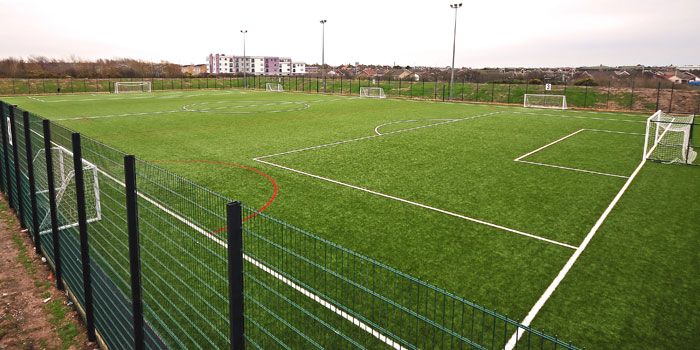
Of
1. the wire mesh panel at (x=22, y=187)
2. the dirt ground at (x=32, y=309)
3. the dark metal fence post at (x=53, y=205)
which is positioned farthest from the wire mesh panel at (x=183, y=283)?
the wire mesh panel at (x=22, y=187)

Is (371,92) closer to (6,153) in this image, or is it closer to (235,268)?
(6,153)

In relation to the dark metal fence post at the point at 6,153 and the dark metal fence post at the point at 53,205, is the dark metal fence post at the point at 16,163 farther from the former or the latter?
the dark metal fence post at the point at 53,205

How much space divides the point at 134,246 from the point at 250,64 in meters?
177

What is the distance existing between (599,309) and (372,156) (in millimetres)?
11359

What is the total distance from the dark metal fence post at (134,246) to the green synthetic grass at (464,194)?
1.65 metres

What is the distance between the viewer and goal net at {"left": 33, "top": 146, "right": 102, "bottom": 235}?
811cm

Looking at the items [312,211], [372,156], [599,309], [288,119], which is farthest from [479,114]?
[599,309]

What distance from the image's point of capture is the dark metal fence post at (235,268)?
2826 mm

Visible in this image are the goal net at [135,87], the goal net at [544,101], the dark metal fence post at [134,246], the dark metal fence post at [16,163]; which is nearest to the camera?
the dark metal fence post at [134,246]

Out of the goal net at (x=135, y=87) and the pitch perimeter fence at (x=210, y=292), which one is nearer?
the pitch perimeter fence at (x=210, y=292)

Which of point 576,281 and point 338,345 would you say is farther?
point 576,281

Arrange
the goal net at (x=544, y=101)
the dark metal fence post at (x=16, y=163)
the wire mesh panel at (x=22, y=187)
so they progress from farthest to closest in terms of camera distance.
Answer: the goal net at (x=544, y=101), the wire mesh panel at (x=22, y=187), the dark metal fence post at (x=16, y=163)

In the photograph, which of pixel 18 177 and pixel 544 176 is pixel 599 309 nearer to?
pixel 544 176

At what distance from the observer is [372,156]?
17172mm
